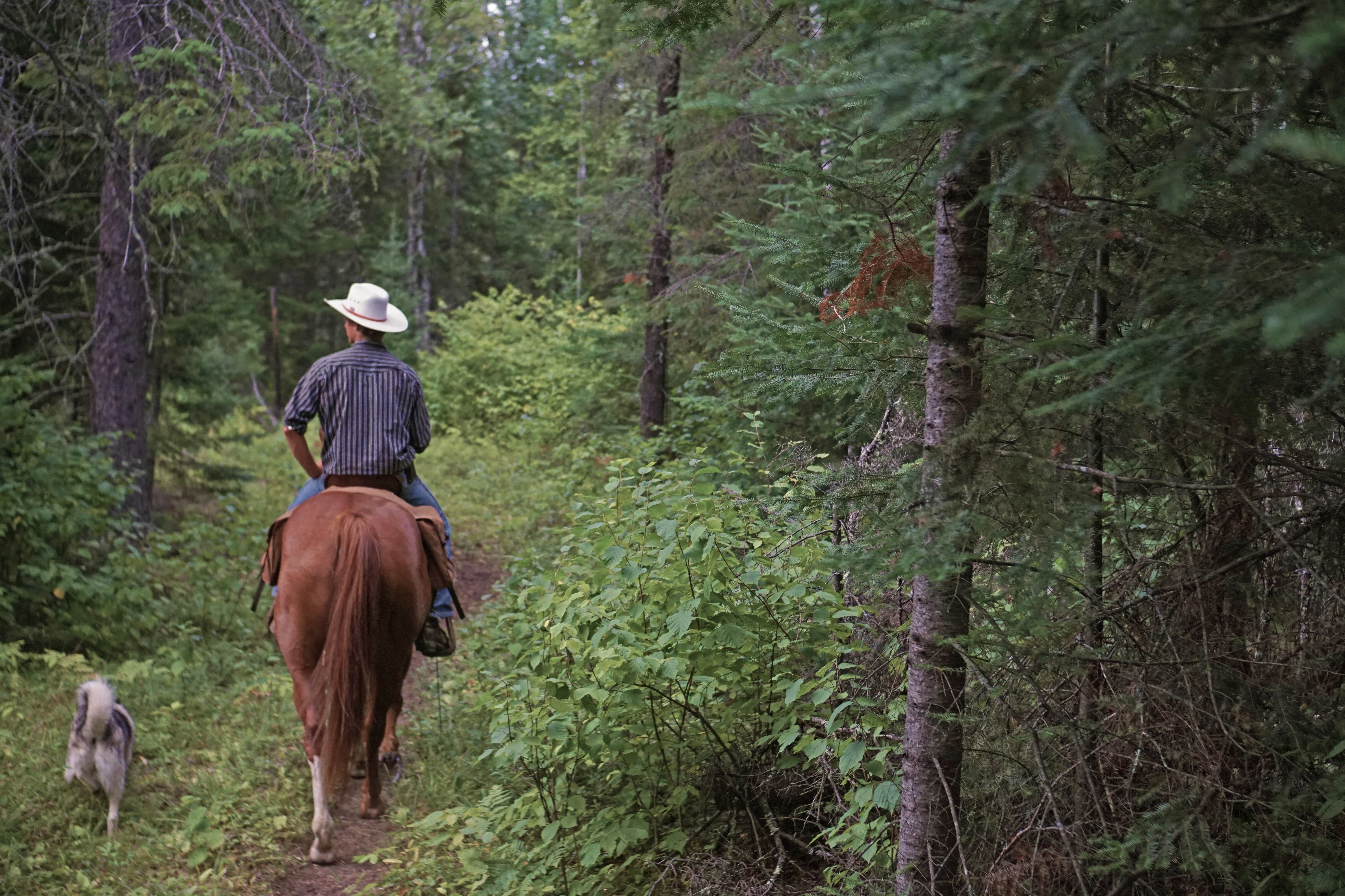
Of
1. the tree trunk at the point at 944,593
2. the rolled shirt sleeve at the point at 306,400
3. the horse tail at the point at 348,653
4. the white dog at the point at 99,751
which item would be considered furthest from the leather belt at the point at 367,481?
the tree trunk at the point at 944,593

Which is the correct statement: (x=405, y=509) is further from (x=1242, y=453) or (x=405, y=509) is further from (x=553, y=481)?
(x=553, y=481)

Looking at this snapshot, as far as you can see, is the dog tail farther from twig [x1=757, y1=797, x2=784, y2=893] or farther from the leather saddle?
twig [x1=757, y1=797, x2=784, y2=893]

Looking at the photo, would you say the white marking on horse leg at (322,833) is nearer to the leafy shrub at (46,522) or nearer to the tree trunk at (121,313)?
the leafy shrub at (46,522)

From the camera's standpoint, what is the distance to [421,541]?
5.87 m

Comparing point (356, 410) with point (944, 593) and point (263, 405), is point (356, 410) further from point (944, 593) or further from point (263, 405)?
point (263, 405)

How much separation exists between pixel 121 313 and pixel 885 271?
8.95 metres

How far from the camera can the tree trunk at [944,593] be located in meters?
2.82

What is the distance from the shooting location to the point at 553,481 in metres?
15.0

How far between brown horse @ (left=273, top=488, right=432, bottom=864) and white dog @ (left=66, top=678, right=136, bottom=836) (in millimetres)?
1004

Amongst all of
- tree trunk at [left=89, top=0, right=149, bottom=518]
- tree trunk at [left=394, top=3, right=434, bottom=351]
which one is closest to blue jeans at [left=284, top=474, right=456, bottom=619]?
tree trunk at [left=89, top=0, right=149, bottom=518]

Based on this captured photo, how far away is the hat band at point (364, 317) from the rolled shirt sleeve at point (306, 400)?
0.44 meters

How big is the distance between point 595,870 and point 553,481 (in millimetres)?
10906

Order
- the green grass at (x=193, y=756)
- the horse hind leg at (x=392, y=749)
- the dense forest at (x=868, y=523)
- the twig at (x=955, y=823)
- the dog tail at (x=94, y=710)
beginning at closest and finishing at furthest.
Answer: the dense forest at (x=868, y=523) < the twig at (x=955, y=823) < the green grass at (x=193, y=756) < the dog tail at (x=94, y=710) < the horse hind leg at (x=392, y=749)

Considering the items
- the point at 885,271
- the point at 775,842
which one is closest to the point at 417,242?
the point at 775,842
